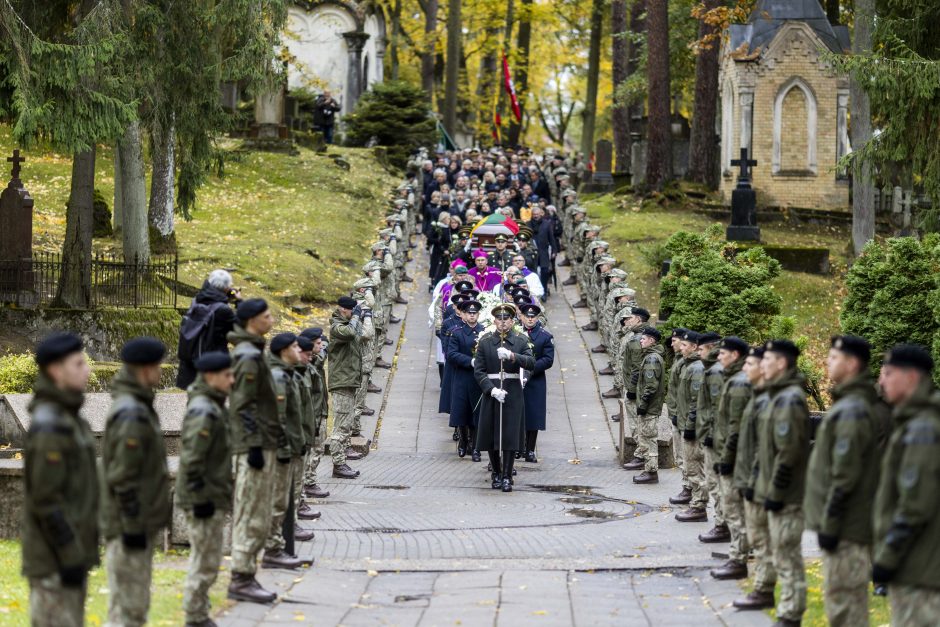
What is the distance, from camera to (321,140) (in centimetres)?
4503

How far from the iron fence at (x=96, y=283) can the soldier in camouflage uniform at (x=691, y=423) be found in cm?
924

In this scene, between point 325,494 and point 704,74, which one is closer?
point 325,494

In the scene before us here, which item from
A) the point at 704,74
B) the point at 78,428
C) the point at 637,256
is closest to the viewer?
the point at 78,428

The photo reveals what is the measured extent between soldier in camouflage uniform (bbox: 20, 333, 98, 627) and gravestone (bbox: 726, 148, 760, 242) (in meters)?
24.9

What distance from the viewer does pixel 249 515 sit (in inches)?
402

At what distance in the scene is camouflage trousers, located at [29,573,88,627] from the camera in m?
7.23

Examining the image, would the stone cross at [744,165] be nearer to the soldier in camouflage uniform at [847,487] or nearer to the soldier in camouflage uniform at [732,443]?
the soldier in camouflage uniform at [732,443]

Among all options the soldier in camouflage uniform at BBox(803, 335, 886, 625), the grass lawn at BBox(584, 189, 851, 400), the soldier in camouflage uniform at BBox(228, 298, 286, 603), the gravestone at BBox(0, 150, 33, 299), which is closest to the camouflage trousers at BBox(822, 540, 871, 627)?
the soldier in camouflage uniform at BBox(803, 335, 886, 625)

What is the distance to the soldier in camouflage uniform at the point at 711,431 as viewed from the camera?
13031 mm

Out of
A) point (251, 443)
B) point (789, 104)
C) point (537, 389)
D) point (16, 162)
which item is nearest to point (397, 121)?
point (789, 104)

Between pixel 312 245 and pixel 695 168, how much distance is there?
463 inches

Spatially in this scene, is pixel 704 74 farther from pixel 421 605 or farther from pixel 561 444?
pixel 421 605

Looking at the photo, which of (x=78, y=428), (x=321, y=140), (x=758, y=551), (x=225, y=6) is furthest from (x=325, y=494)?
(x=321, y=140)

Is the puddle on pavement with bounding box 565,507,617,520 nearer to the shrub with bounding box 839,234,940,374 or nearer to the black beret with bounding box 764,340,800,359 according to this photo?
the black beret with bounding box 764,340,800,359
